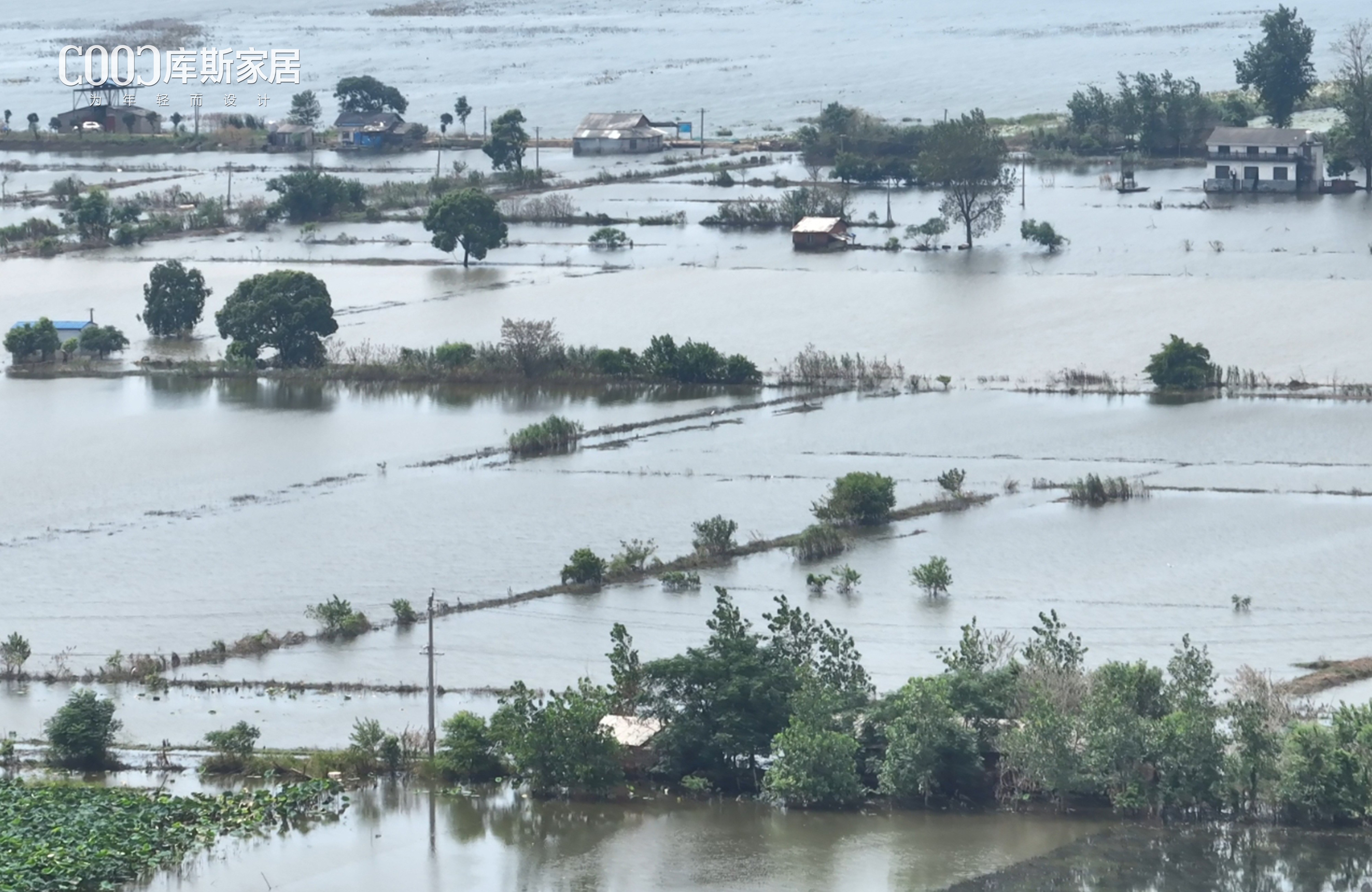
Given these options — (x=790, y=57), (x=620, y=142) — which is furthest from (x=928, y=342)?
(x=790, y=57)

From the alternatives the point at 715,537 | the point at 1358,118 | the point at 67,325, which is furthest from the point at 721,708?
the point at 1358,118

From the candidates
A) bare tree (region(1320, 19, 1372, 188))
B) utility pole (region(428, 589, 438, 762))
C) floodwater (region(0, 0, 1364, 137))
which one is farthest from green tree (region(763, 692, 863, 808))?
floodwater (region(0, 0, 1364, 137))

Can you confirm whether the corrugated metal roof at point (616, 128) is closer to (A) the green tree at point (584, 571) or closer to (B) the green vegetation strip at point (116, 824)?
(A) the green tree at point (584, 571)

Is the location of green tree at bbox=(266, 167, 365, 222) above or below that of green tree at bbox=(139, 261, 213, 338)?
above

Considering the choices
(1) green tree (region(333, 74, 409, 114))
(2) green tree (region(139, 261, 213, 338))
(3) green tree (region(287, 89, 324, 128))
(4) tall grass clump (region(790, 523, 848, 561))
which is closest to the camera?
(4) tall grass clump (region(790, 523, 848, 561))

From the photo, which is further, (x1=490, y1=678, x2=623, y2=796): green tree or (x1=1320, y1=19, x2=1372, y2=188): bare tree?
(x1=1320, y1=19, x2=1372, y2=188): bare tree

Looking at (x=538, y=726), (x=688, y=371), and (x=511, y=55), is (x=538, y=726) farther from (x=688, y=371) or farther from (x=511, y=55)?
(x=511, y=55)

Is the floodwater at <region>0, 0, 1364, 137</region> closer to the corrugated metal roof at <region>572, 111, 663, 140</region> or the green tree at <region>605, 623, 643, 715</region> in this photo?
the corrugated metal roof at <region>572, 111, 663, 140</region>
